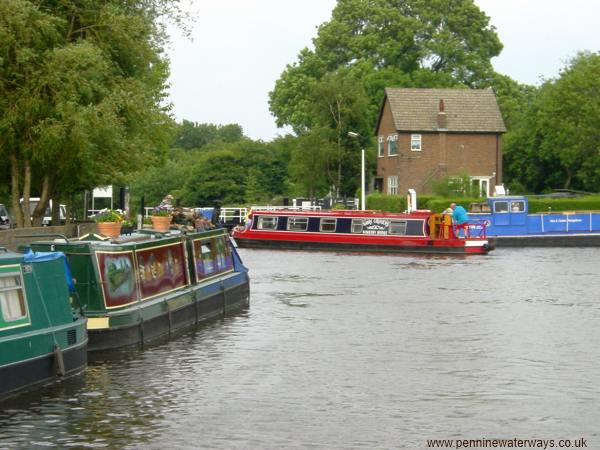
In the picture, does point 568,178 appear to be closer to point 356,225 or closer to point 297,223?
point 356,225

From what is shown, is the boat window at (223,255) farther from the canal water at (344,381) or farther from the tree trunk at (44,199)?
the tree trunk at (44,199)

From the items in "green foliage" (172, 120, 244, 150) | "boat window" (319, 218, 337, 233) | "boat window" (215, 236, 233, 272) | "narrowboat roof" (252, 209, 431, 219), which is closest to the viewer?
"boat window" (215, 236, 233, 272)

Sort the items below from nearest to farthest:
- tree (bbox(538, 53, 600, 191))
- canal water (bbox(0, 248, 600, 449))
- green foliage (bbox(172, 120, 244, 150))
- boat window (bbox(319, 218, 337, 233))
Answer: canal water (bbox(0, 248, 600, 449)) < boat window (bbox(319, 218, 337, 233)) < tree (bbox(538, 53, 600, 191)) < green foliage (bbox(172, 120, 244, 150))

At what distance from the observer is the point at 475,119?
71875mm

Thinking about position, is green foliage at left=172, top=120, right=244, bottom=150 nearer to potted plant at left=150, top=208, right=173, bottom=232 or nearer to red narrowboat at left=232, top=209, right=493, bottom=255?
red narrowboat at left=232, top=209, right=493, bottom=255

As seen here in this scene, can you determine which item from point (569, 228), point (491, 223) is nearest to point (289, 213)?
point (491, 223)

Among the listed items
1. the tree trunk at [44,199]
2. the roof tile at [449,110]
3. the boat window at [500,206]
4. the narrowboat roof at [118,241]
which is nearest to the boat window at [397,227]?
the boat window at [500,206]

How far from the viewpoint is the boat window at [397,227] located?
49.0 m

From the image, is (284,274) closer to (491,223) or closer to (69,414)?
(491,223)

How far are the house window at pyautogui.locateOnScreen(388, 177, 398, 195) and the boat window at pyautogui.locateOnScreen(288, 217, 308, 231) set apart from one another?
2167 centimetres

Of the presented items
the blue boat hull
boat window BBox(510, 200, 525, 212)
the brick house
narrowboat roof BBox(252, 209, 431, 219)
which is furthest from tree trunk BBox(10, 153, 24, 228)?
the brick house

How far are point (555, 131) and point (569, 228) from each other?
16276mm

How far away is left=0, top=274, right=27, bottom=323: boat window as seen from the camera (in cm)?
1566

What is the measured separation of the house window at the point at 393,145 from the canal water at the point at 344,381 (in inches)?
1668
